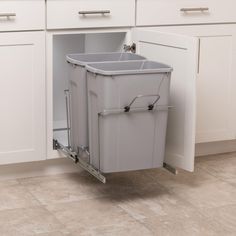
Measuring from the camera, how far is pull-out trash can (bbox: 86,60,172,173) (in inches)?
102

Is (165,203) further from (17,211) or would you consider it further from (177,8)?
(177,8)

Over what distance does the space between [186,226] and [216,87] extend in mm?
1020

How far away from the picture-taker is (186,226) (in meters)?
2.56

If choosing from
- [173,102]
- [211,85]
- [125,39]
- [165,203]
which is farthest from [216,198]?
[125,39]

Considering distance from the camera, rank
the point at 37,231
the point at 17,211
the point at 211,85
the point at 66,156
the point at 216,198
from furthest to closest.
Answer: the point at 211,85
the point at 66,156
the point at 216,198
the point at 17,211
the point at 37,231

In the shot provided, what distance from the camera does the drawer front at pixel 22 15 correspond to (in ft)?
9.20

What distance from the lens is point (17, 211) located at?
8.87ft

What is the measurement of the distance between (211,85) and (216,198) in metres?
0.70

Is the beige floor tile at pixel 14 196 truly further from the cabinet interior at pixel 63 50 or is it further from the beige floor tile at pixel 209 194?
the beige floor tile at pixel 209 194

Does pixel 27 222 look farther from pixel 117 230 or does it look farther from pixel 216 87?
pixel 216 87

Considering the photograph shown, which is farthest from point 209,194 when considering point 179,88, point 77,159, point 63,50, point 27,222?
point 63,50

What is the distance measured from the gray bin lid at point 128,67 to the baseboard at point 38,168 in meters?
0.61

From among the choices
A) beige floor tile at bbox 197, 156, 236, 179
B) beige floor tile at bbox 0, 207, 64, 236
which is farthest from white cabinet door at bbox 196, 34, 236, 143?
beige floor tile at bbox 0, 207, 64, 236

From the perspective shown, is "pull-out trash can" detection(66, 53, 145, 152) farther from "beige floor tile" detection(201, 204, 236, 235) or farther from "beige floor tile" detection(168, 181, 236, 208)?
"beige floor tile" detection(201, 204, 236, 235)
